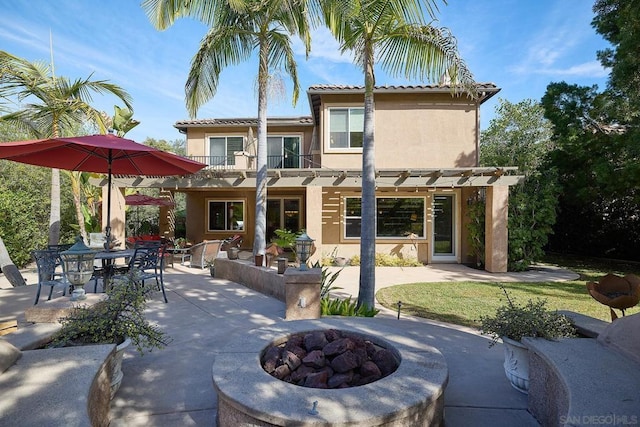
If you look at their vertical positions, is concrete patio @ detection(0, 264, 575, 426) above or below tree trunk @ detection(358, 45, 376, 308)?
below

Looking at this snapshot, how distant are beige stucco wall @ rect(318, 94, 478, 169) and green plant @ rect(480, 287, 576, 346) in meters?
10.6

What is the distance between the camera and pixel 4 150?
16.6ft

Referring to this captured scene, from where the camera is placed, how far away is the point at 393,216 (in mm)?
14586

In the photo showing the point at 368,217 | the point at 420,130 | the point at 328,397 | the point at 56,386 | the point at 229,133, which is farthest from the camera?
the point at 229,133

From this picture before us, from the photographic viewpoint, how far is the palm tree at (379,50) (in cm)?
621

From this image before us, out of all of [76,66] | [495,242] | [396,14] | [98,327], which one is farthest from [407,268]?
[76,66]

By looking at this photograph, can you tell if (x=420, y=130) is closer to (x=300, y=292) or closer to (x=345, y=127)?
(x=345, y=127)

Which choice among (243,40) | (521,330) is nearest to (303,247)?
(521,330)

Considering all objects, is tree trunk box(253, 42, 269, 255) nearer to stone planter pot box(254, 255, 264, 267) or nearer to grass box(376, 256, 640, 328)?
stone planter pot box(254, 255, 264, 267)

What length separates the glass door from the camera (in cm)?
1435

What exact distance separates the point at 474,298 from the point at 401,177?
530cm

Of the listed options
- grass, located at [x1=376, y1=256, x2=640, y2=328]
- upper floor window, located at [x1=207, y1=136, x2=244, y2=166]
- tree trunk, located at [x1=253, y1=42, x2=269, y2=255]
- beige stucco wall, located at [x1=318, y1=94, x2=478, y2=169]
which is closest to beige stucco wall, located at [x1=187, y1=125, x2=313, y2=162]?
upper floor window, located at [x1=207, y1=136, x2=244, y2=166]

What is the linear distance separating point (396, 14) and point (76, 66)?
44.0 feet

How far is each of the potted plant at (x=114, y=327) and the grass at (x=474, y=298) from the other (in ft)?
16.0
